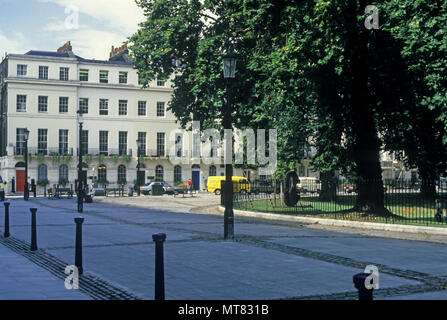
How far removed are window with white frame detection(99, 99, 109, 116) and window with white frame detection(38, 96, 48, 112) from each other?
6.46 metres

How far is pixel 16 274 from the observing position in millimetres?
8836

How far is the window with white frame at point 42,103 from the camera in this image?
61344mm

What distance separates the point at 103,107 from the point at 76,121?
394cm

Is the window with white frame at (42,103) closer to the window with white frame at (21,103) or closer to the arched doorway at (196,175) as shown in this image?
the window with white frame at (21,103)

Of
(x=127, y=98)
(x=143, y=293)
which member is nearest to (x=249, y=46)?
(x=143, y=293)

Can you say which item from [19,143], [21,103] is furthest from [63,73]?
[19,143]

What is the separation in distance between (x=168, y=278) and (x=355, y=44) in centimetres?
1313

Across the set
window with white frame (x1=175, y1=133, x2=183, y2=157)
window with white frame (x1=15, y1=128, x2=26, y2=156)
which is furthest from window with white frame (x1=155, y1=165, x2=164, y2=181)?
window with white frame (x1=15, y1=128, x2=26, y2=156)

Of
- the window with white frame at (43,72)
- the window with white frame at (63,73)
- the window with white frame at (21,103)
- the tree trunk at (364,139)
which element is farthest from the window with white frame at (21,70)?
the tree trunk at (364,139)

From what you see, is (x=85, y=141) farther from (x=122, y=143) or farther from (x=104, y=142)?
(x=122, y=143)

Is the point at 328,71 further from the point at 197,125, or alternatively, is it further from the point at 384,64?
the point at 197,125

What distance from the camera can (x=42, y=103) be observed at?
61469 millimetres

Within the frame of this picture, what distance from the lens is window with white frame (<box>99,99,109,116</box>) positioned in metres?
65.1

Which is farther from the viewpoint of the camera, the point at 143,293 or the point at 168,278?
the point at 168,278
